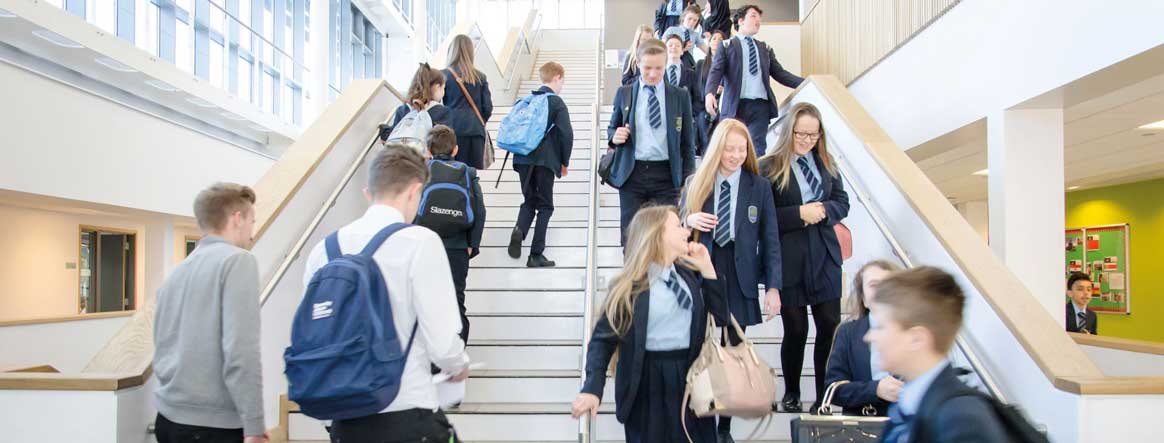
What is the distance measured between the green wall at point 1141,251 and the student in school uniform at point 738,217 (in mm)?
10708

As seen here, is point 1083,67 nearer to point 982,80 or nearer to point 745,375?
point 982,80

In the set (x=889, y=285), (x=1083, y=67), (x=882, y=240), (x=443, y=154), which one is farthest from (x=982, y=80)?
(x=889, y=285)

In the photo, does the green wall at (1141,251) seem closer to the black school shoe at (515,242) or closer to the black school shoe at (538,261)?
the black school shoe at (538,261)

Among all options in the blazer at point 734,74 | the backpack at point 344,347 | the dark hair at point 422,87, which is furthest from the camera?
the blazer at point 734,74

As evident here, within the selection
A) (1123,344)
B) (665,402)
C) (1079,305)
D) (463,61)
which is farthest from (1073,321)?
(665,402)

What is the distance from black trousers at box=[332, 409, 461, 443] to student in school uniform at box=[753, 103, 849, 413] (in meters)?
2.18

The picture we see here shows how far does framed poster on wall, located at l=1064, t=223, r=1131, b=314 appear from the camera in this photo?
486 inches

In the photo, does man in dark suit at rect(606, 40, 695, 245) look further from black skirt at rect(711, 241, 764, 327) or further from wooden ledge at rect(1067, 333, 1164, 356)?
wooden ledge at rect(1067, 333, 1164, 356)

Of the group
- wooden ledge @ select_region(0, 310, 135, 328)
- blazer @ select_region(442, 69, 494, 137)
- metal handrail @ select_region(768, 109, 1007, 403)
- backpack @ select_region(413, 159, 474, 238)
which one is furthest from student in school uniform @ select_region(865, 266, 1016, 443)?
wooden ledge @ select_region(0, 310, 135, 328)

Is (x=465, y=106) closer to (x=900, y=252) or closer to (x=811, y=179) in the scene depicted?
(x=811, y=179)

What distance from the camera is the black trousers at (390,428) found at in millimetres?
2064

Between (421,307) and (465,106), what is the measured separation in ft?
12.8

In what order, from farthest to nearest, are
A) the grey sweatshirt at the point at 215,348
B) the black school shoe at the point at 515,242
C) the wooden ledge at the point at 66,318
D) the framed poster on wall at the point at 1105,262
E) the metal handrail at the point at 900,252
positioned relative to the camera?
the framed poster on wall at the point at 1105,262
the wooden ledge at the point at 66,318
the black school shoe at the point at 515,242
the metal handrail at the point at 900,252
the grey sweatshirt at the point at 215,348

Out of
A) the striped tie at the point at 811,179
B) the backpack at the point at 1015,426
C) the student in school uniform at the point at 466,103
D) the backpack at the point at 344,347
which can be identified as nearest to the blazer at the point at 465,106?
the student in school uniform at the point at 466,103
